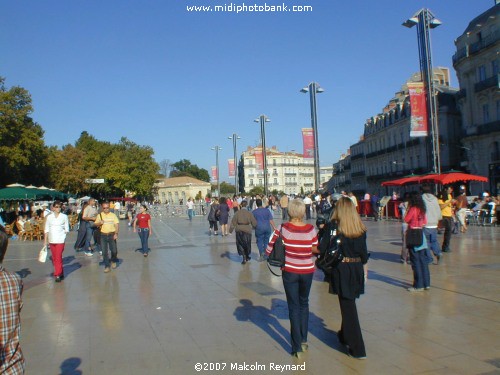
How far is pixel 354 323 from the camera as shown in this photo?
15.9ft

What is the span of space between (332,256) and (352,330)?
770 millimetres

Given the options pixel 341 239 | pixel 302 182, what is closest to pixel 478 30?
pixel 341 239

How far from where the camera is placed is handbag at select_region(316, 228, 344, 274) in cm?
491

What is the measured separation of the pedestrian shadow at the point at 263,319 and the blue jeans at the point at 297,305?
0.30 metres

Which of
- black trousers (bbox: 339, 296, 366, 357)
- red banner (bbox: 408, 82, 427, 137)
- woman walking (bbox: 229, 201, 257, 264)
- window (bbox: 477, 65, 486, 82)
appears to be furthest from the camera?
window (bbox: 477, 65, 486, 82)

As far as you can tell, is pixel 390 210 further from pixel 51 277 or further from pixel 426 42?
pixel 51 277

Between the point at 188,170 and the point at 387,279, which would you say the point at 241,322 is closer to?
the point at 387,279

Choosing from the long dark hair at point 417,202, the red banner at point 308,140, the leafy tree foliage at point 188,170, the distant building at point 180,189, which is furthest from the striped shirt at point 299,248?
the leafy tree foliage at point 188,170

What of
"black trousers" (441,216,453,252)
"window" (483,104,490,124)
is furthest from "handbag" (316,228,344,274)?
"window" (483,104,490,124)

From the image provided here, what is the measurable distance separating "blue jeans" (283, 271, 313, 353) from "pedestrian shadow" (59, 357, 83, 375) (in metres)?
2.16

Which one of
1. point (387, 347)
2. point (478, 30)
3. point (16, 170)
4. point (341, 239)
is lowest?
point (387, 347)

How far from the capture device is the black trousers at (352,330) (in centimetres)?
478

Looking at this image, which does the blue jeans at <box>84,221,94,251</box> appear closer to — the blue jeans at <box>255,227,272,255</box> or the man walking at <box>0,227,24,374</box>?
the blue jeans at <box>255,227,272,255</box>

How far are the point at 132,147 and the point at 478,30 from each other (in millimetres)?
53145
